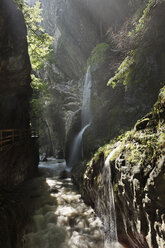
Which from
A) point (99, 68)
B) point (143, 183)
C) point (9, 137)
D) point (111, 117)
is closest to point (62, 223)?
point (143, 183)

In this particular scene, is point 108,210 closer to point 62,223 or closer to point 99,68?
point 62,223

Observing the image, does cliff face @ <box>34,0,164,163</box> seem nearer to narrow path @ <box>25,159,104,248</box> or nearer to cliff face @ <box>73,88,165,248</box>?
cliff face @ <box>73,88,165,248</box>

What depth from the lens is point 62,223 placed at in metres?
6.71

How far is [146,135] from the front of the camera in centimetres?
428

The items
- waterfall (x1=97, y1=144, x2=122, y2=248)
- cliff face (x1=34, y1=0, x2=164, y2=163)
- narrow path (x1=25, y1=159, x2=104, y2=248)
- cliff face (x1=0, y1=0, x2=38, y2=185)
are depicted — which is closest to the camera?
waterfall (x1=97, y1=144, x2=122, y2=248)

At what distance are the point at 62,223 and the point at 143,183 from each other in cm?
528

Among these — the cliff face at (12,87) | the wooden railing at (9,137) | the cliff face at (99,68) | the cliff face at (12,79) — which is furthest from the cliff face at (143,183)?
the cliff face at (12,79)

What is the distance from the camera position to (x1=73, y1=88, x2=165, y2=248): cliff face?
127 inches

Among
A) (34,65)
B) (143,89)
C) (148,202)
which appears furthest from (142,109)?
(34,65)

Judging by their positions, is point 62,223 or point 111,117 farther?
point 111,117

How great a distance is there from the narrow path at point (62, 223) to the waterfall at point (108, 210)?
0.41 m

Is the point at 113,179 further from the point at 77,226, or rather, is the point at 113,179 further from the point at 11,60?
the point at 11,60

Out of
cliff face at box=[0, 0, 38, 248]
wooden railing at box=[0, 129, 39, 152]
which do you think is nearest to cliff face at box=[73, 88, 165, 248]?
cliff face at box=[0, 0, 38, 248]

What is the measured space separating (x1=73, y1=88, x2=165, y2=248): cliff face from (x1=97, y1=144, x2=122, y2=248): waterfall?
294 millimetres
